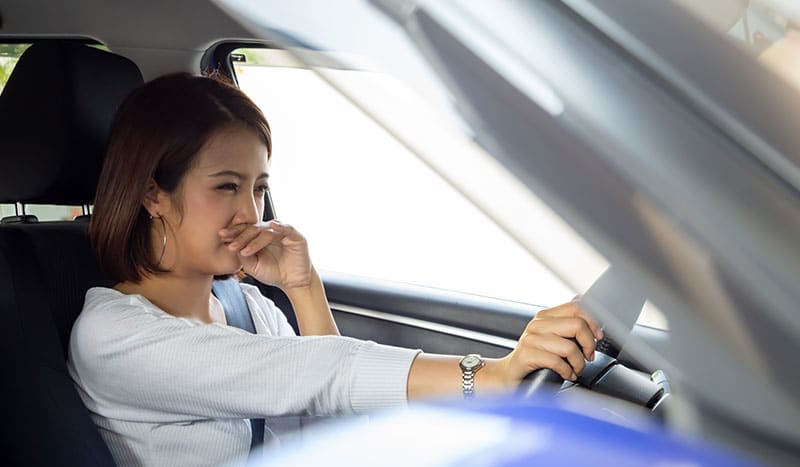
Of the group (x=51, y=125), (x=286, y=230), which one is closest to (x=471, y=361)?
(x=286, y=230)

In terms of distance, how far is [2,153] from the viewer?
1.99 meters

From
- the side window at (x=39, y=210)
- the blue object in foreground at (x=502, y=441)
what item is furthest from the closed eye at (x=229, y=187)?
the blue object in foreground at (x=502, y=441)

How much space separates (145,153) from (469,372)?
758mm

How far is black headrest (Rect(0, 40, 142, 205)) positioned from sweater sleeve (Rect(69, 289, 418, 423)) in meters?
0.39

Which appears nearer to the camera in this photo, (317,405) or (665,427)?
(665,427)

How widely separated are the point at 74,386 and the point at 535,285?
1.26 metres

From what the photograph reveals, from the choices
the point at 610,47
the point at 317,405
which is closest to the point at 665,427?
the point at 610,47

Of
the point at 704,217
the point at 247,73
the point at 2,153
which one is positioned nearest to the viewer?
the point at 704,217

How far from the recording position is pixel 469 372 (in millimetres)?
1349

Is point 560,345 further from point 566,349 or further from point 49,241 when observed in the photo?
point 49,241

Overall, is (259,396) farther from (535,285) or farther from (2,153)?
(535,285)

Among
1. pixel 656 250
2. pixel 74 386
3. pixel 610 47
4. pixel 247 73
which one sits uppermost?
pixel 247 73

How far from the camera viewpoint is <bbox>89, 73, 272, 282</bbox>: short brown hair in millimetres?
1770

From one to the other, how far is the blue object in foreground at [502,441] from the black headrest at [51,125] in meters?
1.39
